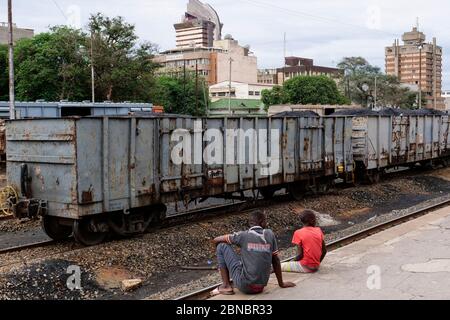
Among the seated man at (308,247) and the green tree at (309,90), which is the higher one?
the green tree at (309,90)

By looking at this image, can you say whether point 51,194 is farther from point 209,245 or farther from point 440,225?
point 440,225

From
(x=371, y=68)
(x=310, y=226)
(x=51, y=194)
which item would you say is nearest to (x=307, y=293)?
(x=310, y=226)

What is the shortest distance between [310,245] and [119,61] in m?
37.8

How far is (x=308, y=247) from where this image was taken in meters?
8.03

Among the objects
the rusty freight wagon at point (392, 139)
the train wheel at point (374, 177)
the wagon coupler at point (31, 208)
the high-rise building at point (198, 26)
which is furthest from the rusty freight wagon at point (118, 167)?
the high-rise building at point (198, 26)

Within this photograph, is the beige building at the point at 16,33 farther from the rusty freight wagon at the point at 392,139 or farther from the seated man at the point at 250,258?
the seated man at the point at 250,258

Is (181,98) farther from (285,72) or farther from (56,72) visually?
(285,72)

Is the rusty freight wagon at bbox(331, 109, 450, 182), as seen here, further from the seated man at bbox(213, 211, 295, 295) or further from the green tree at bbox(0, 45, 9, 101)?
the green tree at bbox(0, 45, 9, 101)

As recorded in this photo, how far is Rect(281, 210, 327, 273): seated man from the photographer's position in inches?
316

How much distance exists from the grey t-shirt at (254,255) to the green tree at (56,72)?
123ft

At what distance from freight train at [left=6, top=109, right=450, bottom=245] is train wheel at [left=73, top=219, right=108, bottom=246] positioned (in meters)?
0.02

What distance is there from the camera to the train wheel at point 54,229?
35.3 ft

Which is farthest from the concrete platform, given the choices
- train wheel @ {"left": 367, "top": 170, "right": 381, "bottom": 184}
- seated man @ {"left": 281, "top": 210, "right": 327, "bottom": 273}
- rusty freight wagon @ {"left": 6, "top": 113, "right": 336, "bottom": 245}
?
train wheel @ {"left": 367, "top": 170, "right": 381, "bottom": 184}

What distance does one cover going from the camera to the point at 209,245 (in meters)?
11.4
